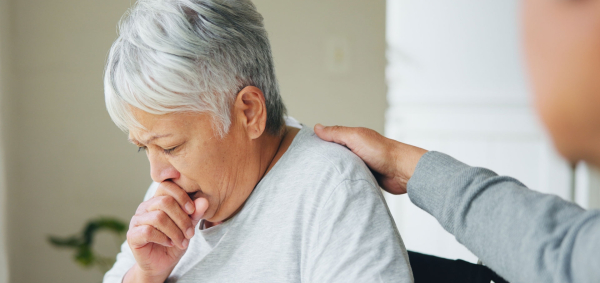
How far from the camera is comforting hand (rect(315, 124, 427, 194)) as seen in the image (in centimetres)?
101

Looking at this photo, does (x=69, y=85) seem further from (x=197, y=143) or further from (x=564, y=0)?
(x=564, y=0)

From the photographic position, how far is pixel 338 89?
7.02 ft

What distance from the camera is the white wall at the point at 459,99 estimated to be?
9.09ft

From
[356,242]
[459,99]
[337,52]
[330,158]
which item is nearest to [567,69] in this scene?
[356,242]

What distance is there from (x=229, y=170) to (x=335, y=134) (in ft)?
0.81

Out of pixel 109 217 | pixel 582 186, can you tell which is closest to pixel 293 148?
pixel 109 217

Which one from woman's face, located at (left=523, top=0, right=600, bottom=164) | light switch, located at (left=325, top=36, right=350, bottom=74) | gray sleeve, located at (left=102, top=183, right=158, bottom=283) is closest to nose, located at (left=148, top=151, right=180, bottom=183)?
gray sleeve, located at (left=102, top=183, right=158, bottom=283)

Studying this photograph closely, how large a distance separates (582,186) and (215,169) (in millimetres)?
2599

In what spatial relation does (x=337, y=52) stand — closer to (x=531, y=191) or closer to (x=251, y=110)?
(x=251, y=110)

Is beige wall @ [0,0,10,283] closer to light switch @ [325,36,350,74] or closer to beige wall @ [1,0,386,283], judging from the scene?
beige wall @ [1,0,386,283]

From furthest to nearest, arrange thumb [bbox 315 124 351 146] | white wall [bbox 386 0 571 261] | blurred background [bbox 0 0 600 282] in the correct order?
white wall [bbox 386 0 571 261], blurred background [bbox 0 0 600 282], thumb [bbox 315 124 351 146]

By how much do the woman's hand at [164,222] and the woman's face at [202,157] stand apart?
3 cm

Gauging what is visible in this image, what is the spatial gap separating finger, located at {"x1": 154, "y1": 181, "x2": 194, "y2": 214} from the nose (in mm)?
17

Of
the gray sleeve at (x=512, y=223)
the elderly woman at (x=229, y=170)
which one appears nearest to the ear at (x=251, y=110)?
the elderly woman at (x=229, y=170)
